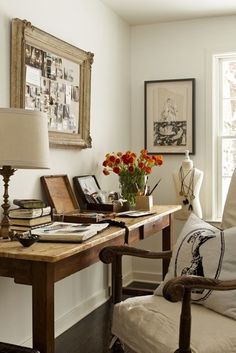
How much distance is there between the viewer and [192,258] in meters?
2.10

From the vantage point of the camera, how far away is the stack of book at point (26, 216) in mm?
2162

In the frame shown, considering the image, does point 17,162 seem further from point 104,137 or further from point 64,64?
point 104,137

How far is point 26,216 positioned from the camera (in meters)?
2.17

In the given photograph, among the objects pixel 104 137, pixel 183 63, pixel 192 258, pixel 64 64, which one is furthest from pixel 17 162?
pixel 183 63

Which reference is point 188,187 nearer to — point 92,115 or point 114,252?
point 92,115

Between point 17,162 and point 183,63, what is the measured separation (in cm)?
246

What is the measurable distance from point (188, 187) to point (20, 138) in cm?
209

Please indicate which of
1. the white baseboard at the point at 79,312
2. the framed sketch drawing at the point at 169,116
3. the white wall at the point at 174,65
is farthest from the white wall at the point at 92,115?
the framed sketch drawing at the point at 169,116

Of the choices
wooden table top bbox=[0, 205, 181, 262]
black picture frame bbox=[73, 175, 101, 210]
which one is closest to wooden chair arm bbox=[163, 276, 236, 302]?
wooden table top bbox=[0, 205, 181, 262]

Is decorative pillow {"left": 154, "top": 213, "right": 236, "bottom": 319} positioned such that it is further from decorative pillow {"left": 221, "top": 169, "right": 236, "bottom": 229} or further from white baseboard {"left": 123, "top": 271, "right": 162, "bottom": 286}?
white baseboard {"left": 123, "top": 271, "right": 162, "bottom": 286}

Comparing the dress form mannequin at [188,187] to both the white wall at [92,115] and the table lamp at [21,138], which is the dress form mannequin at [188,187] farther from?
the table lamp at [21,138]

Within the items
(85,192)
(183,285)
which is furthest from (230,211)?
(85,192)

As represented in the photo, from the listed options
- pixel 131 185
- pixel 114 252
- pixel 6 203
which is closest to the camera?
pixel 6 203

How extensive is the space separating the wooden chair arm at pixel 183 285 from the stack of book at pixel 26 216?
79 cm
